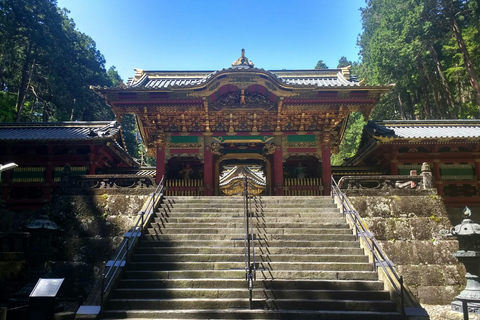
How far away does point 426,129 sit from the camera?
15664 mm

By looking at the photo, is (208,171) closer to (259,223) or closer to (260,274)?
(259,223)

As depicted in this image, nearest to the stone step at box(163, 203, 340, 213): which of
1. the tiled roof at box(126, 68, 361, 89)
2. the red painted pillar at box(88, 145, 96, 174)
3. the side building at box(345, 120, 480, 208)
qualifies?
the side building at box(345, 120, 480, 208)

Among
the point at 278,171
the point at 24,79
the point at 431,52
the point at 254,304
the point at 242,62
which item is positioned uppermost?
the point at 431,52

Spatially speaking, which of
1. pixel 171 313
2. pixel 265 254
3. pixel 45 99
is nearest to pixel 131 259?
pixel 171 313

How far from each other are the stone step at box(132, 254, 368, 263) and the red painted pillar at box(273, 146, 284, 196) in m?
6.06

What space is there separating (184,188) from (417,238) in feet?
30.2

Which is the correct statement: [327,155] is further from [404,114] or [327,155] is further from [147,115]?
[404,114]

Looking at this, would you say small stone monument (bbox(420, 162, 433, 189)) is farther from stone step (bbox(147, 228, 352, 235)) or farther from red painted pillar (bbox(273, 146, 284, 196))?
red painted pillar (bbox(273, 146, 284, 196))

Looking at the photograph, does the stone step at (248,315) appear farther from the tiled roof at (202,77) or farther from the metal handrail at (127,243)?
the tiled roof at (202,77)

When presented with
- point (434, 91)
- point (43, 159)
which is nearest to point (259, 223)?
point (43, 159)

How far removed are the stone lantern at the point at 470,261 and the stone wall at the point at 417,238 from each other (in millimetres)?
2262

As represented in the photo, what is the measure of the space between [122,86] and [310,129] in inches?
329

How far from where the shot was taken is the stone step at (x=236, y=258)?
7.57 metres

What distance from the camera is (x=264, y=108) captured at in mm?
13828
